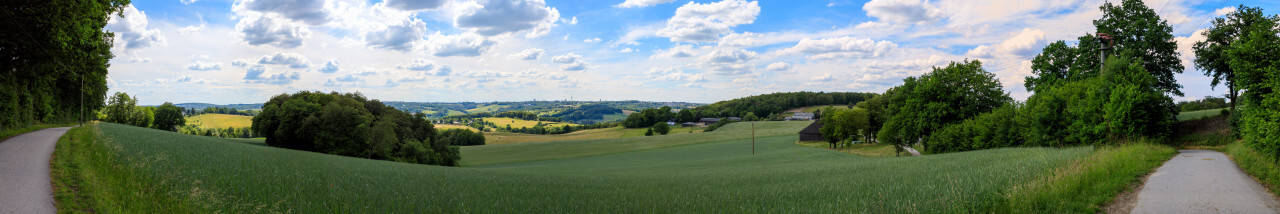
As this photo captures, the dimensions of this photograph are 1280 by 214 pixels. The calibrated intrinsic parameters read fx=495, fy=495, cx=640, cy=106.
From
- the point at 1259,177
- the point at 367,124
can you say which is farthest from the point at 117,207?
the point at 367,124

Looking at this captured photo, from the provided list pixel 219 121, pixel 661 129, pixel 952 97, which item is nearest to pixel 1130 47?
pixel 952 97

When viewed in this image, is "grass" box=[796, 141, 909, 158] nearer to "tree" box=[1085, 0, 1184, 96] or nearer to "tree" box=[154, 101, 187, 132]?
"tree" box=[1085, 0, 1184, 96]

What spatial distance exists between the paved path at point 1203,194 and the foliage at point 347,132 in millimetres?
44128

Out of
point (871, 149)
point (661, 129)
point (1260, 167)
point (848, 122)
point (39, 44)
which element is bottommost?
point (661, 129)

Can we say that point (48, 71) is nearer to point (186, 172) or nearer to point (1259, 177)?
point (186, 172)

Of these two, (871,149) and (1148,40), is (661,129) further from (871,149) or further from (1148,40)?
(1148,40)

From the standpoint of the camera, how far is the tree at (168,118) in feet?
285

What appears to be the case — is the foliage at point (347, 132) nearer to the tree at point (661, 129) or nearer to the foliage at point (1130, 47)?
the foliage at point (1130, 47)

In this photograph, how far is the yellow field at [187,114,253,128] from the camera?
379ft

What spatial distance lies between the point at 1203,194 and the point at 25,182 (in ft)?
72.5

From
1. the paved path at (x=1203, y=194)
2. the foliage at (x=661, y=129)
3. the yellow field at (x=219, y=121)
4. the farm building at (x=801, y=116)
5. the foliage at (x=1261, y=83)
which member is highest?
the foliage at (x=1261, y=83)

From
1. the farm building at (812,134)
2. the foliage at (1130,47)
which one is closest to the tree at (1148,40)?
the foliage at (1130,47)

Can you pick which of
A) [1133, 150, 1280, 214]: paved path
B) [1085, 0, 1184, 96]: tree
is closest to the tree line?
[1085, 0, 1184, 96]: tree

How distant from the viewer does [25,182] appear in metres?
9.55
